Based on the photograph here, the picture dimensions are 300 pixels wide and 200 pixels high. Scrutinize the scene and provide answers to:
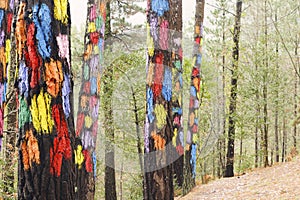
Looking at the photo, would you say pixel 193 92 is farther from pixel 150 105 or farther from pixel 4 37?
pixel 4 37

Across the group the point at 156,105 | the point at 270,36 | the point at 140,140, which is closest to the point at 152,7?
the point at 156,105

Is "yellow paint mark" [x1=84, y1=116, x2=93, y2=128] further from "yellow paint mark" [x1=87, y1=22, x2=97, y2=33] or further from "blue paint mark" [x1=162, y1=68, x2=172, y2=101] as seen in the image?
"blue paint mark" [x1=162, y1=68, x2=172, y2=101]

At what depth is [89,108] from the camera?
688 cm

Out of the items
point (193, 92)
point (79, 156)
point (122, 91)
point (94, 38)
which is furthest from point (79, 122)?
point (122, 91)

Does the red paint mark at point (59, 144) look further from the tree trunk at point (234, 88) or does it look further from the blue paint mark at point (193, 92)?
the tree trunk at point (234, 88)

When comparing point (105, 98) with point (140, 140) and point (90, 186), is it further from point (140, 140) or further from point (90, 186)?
point (90, 186)

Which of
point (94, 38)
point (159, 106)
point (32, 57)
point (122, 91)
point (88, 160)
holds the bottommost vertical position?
point (88, 160)

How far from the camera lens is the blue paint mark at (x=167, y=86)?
488 cm

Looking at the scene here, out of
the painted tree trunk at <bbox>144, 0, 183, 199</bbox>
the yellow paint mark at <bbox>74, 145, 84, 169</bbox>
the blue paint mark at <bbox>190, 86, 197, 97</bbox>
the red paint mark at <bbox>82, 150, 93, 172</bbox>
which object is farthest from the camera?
the blue paint mark at <bbox>190, 86, 197, 97</bbox>

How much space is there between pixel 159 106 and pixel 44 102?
7.43 ft

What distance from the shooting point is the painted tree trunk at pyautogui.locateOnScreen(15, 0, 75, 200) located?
2.65 meters

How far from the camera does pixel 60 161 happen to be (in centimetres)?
268

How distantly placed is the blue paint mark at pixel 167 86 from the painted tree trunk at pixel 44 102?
2.15 metres

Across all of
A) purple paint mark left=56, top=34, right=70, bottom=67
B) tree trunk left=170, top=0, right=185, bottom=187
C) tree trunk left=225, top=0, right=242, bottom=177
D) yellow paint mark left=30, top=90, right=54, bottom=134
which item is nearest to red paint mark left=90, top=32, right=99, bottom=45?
tree trunk left=170, top=0, right=185, bottom=187
